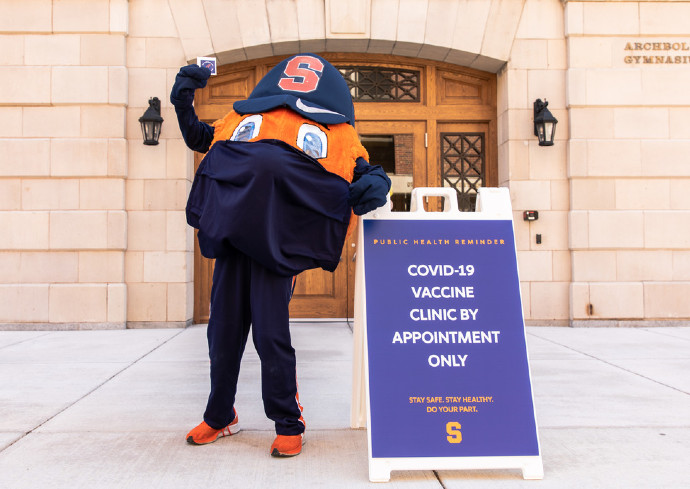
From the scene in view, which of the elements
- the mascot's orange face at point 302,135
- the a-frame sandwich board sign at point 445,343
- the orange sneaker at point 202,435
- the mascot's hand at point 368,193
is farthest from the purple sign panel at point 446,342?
the orange sneaker at point 202,435

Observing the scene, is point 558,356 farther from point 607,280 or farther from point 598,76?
point 598,76

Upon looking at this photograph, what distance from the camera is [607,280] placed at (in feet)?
21.9

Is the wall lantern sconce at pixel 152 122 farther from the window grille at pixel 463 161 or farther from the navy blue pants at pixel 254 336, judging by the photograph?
the navy blue pants at pixel 254 336

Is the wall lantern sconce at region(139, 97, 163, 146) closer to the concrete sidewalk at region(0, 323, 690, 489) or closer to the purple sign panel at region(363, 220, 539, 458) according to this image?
the concrete sidewalk at region(0, 323, 690, 489)

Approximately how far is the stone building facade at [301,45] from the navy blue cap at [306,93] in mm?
4266

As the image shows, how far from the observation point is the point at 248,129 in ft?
8.26

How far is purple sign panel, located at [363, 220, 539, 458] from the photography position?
234cm

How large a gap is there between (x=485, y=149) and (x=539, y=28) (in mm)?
1625

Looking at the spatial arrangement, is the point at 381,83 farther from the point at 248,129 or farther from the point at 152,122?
the point at 248,129

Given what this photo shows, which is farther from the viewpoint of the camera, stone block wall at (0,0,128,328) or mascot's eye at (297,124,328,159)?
stone block wall at (0,0,128,328)

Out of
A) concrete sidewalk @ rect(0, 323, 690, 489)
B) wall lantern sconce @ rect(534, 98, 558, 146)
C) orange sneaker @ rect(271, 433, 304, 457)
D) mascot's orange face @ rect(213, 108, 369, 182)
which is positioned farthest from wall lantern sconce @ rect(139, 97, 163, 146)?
orange sneaker @ rect(271, 433, 304, 457)

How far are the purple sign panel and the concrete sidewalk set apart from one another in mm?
183

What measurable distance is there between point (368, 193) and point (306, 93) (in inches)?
24.9

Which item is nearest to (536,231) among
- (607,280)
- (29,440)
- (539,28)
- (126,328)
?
(607,280)
